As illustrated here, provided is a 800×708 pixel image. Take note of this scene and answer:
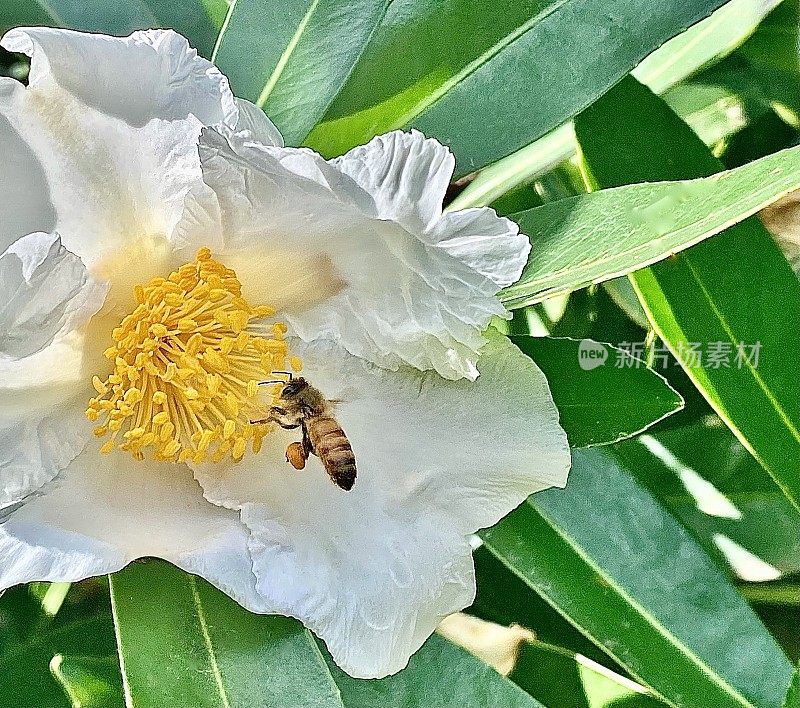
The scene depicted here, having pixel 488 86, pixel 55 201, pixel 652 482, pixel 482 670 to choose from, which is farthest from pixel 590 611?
pixel 55 201

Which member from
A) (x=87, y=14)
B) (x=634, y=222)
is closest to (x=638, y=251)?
(x=634, y=222)

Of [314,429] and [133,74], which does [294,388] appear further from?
[133,74]

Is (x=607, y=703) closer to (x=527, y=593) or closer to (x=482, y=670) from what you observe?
(x=527, y=593)

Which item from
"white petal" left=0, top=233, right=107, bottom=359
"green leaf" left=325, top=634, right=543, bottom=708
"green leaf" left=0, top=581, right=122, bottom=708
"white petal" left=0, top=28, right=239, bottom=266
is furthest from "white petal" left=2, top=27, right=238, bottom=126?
"green leaf" left=0, top=581, right=122, bottom=708

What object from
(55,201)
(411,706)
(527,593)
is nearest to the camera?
(55,201)

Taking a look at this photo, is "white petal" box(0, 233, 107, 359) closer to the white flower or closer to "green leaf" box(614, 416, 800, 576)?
the white flower

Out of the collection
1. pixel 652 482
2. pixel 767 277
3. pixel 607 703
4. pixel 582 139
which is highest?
pixel 582 139

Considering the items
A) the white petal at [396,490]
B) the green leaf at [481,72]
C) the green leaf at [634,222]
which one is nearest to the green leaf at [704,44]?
the green leaf at [481,72]
